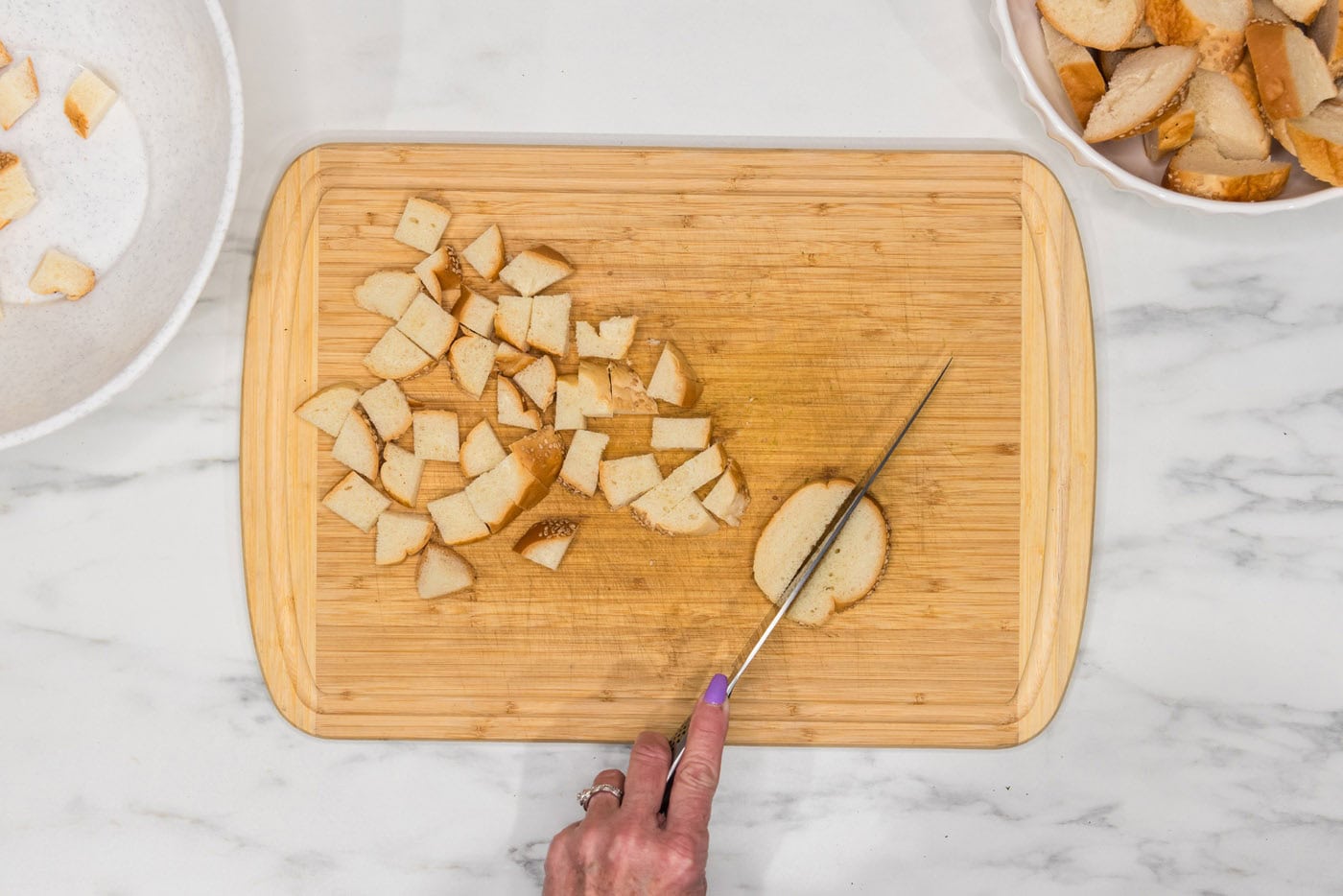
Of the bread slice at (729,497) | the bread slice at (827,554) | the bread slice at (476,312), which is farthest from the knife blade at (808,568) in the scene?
the bread slice at (476,312)

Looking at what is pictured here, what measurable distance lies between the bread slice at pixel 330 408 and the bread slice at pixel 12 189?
0.59 metres

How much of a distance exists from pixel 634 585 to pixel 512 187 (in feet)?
2.53

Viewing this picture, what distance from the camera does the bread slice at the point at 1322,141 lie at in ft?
4.66

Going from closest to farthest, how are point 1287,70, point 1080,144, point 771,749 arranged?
point 1287,70, point 1080,144, point 771,749

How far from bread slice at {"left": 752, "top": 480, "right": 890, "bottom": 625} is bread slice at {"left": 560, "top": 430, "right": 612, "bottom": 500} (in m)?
0.33

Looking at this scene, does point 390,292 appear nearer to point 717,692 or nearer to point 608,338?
point 608,338

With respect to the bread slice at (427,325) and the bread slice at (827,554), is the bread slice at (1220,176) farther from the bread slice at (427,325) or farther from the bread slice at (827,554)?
the bread slice at (427,325)

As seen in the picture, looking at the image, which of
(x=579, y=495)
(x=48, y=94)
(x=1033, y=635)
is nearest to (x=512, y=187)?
(x=579, y=495)

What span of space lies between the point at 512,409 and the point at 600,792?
2.33 feet

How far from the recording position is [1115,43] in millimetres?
1477

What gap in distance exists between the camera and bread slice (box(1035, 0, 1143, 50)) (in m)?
1.46

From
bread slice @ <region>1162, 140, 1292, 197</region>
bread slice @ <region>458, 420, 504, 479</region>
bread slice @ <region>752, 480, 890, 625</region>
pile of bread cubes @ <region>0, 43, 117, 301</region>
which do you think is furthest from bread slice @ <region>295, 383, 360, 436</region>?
bread slice @ <region>1162, 140, 1292, 197</region>

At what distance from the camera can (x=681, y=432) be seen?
5.43 ft

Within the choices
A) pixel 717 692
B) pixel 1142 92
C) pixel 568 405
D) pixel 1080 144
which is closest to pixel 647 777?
pixel 717 692
